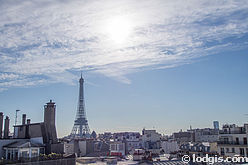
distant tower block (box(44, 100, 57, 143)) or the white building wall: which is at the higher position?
distant tower block (box(44, 100, 57, 143))

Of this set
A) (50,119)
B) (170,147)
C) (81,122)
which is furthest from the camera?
(81,122)

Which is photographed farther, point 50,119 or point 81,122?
point 81,122

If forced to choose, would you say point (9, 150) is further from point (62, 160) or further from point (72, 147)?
point (72, 147)

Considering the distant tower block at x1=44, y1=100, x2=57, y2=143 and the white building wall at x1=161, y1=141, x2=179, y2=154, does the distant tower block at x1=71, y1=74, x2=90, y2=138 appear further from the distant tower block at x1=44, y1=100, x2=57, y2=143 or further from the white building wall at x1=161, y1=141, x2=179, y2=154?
the distant tower block at x1=44, y1=100, x2=57, y2=143

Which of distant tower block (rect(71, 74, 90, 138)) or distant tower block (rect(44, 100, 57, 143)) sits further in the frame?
distant tower block (rect(71, 74, 90, 138))

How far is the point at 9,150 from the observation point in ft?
75.4

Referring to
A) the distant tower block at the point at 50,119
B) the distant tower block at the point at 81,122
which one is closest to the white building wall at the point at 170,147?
the distant tower block at the point at 50,119

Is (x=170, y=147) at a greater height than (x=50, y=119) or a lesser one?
lesser

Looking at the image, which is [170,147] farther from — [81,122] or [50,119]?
[81,122]

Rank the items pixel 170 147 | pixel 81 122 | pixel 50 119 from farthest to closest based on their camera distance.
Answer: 1. pixel 81 122
2. pixel 170 147
3. pixel 50 119

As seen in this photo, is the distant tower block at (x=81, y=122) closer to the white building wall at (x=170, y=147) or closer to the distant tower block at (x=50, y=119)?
the white building wall at (x=170, y=147)

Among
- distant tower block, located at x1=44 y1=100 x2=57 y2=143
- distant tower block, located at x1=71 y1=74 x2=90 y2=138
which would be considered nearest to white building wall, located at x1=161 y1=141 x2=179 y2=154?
distant tower block, located at x1=44 y1=100 x2=57 y2=143

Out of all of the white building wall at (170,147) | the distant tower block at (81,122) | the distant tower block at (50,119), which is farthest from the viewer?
the distant tower block at (81,122)

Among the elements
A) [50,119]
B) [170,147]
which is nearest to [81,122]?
[170,147]
